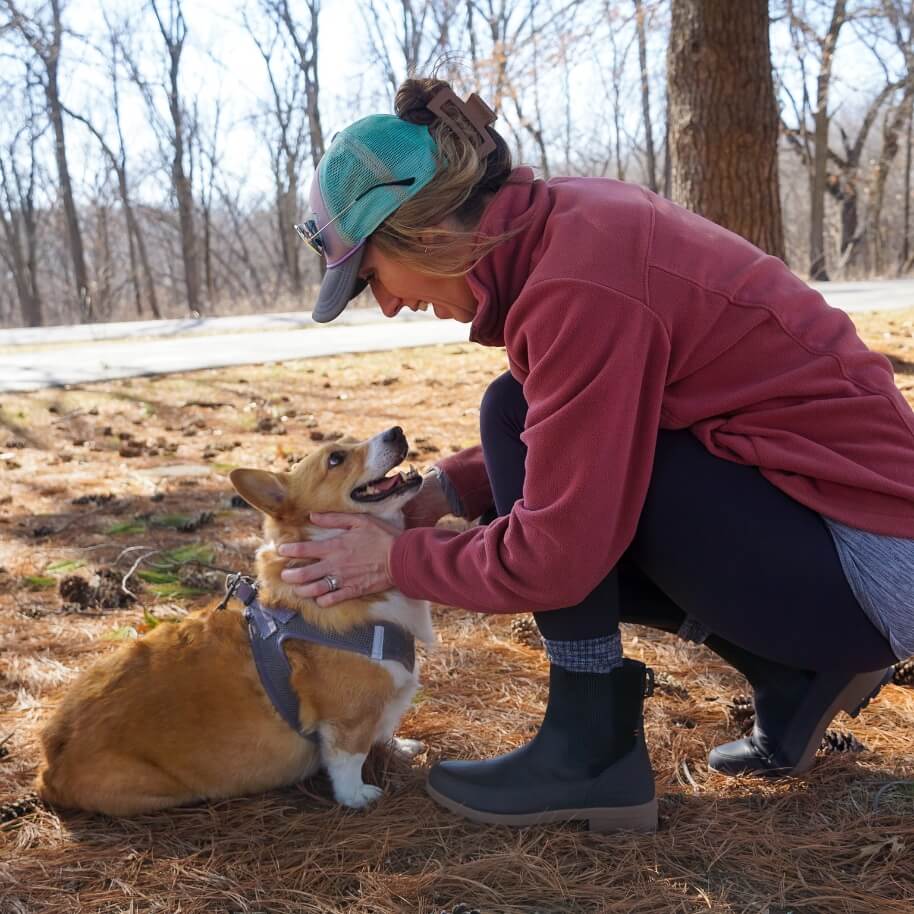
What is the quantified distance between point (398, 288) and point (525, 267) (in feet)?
1.03

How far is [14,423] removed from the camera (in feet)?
21.1

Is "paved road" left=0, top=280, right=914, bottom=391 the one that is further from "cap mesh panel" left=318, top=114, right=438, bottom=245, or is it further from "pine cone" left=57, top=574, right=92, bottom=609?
"cap mesh panel" left=318, top=114, right=438, bottom=245

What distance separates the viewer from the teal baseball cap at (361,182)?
177 cm

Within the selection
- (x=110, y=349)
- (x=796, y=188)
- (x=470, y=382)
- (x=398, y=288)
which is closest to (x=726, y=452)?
(x=398, y=288)

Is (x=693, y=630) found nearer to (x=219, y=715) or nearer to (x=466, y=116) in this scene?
(x=219, y=715)

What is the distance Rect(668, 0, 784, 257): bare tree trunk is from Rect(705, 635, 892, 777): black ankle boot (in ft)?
16.3

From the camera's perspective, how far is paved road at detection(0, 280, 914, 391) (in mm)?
8992

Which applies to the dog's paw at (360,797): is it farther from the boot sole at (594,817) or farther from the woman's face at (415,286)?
the woman's face at (415,286)

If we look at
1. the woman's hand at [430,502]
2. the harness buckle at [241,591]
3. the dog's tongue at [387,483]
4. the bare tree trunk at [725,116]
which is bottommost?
the harness buckle at [241,591]

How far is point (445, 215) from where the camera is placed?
178cm

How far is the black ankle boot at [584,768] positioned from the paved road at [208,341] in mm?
7049

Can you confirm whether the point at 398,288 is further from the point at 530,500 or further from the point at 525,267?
the point at 530,500

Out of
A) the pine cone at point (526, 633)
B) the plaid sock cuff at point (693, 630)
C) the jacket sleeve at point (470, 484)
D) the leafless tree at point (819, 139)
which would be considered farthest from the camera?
the leafless tree at point (819, 139)

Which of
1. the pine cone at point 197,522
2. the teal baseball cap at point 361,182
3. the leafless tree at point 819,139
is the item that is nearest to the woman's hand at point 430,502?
the teal baseball cap at point 361,182
